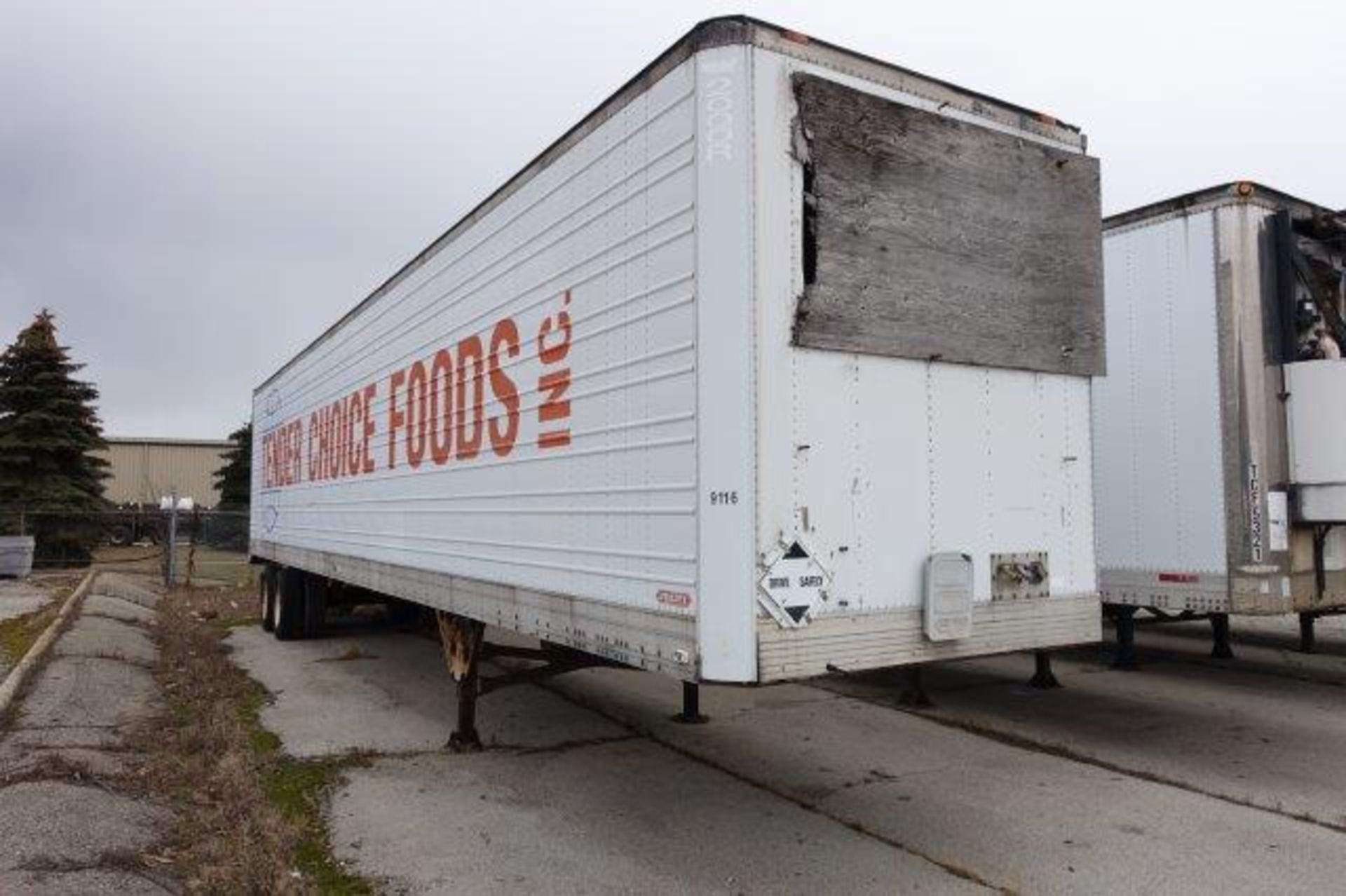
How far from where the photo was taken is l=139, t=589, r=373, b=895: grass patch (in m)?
4.71

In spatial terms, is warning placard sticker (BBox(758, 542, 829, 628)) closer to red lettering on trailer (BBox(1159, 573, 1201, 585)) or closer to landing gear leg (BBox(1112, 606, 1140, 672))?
red lettering on trailer (BBox(1159, 573, 1201, 585))

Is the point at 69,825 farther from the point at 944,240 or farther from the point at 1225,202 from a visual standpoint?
the point at 1225,202

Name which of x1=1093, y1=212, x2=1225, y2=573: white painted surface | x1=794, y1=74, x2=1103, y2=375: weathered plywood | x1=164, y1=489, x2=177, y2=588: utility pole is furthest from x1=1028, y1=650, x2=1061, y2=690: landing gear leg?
x1=164, y1=489, x2=177, y2=588: utility pole

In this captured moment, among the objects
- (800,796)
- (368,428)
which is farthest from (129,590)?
(800,796)

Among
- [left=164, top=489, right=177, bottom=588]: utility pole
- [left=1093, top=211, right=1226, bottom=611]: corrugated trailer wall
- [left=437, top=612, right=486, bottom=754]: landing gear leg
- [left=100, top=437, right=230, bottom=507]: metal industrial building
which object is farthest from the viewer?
[left=100, top=437, right=230, bottom=507]: metal industrial building

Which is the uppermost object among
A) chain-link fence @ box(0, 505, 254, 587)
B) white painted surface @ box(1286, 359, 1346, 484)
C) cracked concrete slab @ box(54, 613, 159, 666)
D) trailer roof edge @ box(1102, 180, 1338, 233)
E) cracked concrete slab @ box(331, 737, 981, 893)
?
trailer roof edge @ box(1102, 180, 1338, 233)

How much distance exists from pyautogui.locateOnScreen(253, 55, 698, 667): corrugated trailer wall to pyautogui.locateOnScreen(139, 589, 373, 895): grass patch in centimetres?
150

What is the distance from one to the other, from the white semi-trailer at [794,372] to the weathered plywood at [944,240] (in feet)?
0.04

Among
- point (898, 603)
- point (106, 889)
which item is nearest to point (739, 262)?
point (898, 603)

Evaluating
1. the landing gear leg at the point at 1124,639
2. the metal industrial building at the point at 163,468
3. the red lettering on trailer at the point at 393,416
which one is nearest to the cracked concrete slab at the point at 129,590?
the red lettering on trailer at the point at 393,416

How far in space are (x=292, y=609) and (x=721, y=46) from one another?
10.7m

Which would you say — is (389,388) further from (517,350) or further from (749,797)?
(749,797)

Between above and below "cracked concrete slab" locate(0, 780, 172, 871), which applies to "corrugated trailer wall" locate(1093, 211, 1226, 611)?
above

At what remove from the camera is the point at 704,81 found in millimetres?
4379
